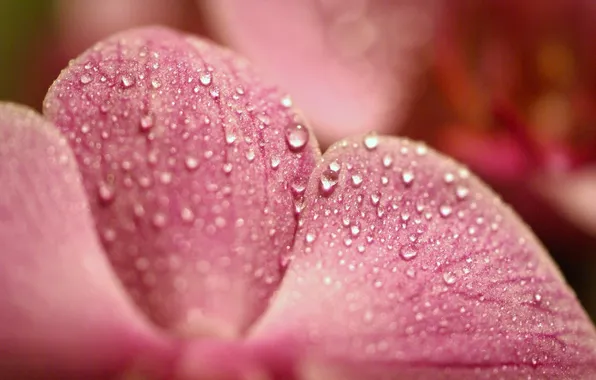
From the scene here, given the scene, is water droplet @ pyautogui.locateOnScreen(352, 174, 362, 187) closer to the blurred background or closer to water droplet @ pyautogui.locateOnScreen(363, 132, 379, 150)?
water droplet @ pyautogui.locateOnScreen(363, 132, 379, 150)

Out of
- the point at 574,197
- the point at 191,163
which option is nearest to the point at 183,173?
the point at 191,163

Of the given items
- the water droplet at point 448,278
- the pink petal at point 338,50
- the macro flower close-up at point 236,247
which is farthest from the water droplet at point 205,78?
the pink petal at point 338,50

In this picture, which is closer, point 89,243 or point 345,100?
point 89,243

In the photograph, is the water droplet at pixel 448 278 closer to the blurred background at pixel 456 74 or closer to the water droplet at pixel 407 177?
the water droplet at pixel 407 177

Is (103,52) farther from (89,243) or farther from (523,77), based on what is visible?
(523,77)

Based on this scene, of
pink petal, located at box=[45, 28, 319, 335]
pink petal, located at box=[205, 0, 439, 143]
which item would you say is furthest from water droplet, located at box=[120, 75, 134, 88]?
pink petal, located at box=[205, 0, 439, 143]

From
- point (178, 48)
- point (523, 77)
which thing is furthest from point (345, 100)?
point (178, 48)
